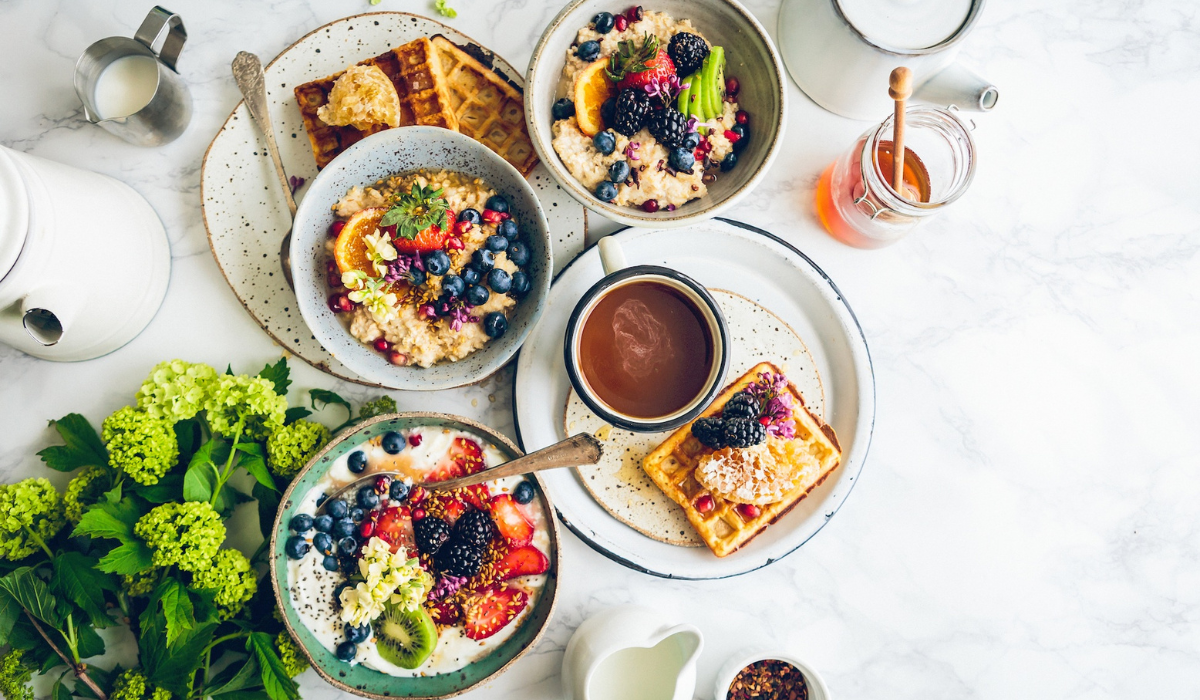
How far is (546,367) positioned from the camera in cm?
214

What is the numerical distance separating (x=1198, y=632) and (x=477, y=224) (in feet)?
9.23

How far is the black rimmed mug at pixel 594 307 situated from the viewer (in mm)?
1867

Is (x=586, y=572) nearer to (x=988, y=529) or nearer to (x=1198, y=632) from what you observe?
(x=988, y=529)

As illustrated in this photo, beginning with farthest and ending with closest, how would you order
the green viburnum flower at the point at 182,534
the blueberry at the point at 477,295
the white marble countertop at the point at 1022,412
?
the white marble countertop at the point at 1022,412
the blueberry at the point at 477,295
the green viburnum flower at the point at 182,534

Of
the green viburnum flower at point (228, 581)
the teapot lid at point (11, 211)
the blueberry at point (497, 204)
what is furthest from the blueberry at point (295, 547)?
the blueberry at point (497, 204)

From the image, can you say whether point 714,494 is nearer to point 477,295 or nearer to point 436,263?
point 477,295

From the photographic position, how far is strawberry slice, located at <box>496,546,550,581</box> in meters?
2.00

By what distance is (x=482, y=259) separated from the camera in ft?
6.23

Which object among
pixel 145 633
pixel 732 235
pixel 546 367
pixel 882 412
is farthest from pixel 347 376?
pixel 882 412

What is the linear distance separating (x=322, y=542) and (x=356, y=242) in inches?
32.7

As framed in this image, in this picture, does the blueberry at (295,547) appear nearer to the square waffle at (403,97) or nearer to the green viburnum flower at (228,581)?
the green viburnum flower at (228,581)

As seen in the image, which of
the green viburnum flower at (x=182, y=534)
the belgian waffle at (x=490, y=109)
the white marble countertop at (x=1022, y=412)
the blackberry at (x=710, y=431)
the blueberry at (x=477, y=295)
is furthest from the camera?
the white marble countertop at (x=1022, y=412)

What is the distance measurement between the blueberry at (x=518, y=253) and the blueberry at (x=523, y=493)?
0.63 m

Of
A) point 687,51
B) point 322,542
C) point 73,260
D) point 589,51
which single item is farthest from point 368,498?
point 687,51
